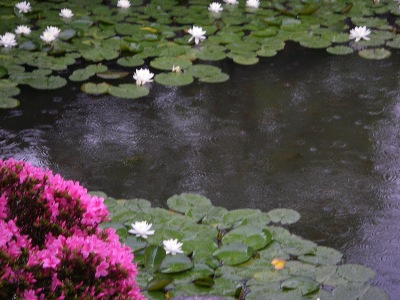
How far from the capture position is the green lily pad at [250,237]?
2985 mm

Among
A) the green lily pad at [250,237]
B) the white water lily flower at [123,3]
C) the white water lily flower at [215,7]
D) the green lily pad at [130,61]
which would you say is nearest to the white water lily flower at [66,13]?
the white water lily flower at [123,3]

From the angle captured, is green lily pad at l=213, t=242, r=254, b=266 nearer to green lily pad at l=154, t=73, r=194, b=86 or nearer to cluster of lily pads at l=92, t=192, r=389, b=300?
cluster of lily pads at l=92, t=192, r=389, b=300

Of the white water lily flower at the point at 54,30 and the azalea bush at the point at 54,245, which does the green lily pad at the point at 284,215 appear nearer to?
the azalea bush at the point at 54,245

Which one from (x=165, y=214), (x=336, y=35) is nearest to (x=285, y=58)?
(x=336, y=35)

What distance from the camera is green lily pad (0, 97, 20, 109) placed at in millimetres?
4434

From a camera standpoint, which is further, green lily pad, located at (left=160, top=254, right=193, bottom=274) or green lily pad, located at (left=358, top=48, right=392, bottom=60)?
green lily pad, located at (left=358, top=48, right=392, bottom=60)

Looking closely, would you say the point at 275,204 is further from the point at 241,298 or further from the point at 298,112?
the point at 298,112

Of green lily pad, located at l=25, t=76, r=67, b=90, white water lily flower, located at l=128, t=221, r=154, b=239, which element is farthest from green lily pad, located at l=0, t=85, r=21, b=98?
white water lily flower, located at l=128, t=221, r=154, b=239

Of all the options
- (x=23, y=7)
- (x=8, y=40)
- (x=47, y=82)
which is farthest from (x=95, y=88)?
(x=23, y=7)

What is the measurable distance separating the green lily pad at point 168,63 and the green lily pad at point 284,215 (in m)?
2.02

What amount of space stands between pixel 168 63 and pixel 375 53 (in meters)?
1.54

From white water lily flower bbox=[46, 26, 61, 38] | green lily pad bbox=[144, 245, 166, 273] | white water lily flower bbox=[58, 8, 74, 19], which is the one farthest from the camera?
white water lily flower bbox=[58, 8, 74, 19]

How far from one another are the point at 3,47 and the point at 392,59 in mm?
2884

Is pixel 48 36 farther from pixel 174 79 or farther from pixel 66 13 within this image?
pixel 174 79
